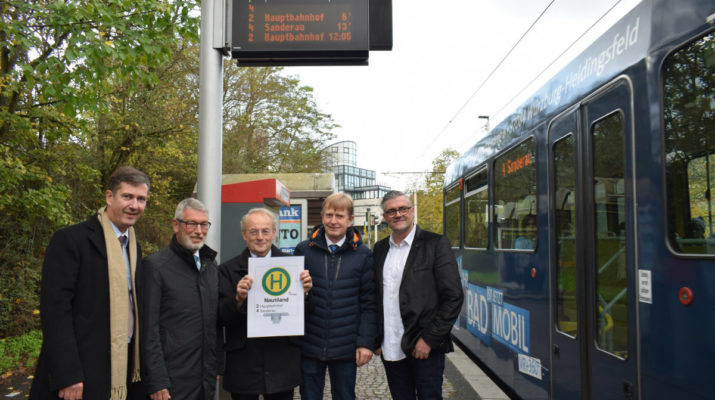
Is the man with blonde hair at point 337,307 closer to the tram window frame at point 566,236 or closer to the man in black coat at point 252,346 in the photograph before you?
the man in black coat at point 252,346

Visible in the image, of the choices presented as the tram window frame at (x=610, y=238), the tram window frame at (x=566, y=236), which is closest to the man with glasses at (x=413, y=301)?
the tram window frame at (x=610, y=238)

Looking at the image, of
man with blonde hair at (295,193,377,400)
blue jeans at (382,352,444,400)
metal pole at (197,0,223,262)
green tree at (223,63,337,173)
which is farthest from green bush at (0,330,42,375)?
green tree at (223,63,337,173)

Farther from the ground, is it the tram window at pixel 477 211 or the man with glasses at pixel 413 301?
the tram window at pixel 477 211

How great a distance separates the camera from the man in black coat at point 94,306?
8.32ft

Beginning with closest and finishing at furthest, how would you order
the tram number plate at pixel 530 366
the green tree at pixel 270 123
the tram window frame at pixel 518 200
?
the tram number plate at pixel 530 366, the tram window frame at pixel 518 200, the green tree at pixel 270 123

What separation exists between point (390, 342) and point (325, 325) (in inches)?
17.4


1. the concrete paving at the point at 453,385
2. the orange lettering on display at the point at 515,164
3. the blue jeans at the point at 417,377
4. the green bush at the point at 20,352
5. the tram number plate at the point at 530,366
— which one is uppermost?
the orange lettering on display at the point at 515,164

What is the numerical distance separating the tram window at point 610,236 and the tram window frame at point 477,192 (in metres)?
2.96

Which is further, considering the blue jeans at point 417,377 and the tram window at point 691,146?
the blue jeans at point 417,377

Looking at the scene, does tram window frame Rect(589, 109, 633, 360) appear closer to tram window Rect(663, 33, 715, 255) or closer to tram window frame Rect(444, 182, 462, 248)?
tram window Rect(663, 33, 715, 255)

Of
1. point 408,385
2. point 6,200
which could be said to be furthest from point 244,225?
point 6,200

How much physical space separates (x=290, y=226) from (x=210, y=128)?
5816 mm

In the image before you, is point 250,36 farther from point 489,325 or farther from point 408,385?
point 489,325

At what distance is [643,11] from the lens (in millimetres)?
3332
